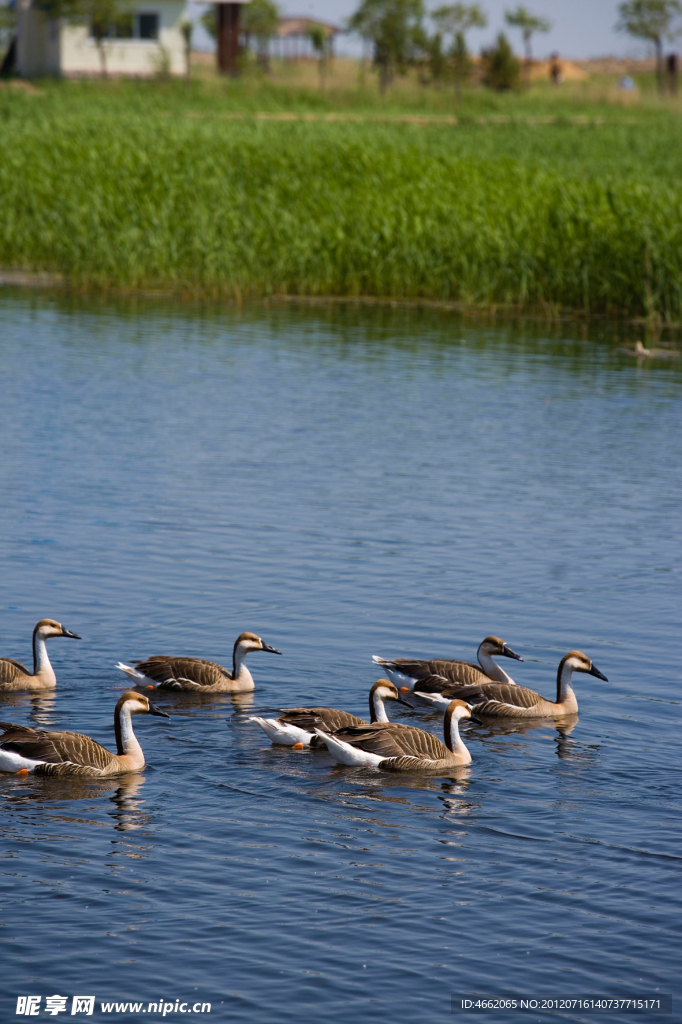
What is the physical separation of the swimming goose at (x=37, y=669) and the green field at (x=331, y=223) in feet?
69.6

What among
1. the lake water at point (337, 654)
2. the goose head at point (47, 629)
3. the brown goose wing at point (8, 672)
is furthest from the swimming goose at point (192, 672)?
the brown goose wing at point (8, 672)

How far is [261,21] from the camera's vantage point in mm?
120625

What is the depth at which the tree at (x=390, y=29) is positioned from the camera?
4355 inches

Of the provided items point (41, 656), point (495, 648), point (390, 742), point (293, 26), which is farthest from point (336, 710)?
point (293, 26)

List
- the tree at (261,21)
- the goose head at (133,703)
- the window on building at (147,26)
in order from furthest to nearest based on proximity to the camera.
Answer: the tree at (261,21) < the window on building at (147,26) < the goose head at (133,703)

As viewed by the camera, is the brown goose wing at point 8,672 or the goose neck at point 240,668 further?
the goose neck at point 240,668

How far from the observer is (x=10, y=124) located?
143 ft

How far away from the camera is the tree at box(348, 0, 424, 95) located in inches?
4355

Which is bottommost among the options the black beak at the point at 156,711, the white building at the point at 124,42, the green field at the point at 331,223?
the black beak at the point at 156,711

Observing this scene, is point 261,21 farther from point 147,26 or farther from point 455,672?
point 455,672

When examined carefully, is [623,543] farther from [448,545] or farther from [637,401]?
[637,401]

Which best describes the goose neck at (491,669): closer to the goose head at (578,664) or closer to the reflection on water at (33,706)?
the goose head at (578,664)

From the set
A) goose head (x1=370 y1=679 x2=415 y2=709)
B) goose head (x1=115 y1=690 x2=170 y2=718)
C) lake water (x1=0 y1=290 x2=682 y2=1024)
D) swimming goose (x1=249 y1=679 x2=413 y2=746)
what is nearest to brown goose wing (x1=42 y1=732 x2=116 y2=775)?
lake water (x1=0 y1=290 x2=682 y2=1024)

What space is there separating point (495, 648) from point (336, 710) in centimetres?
202
